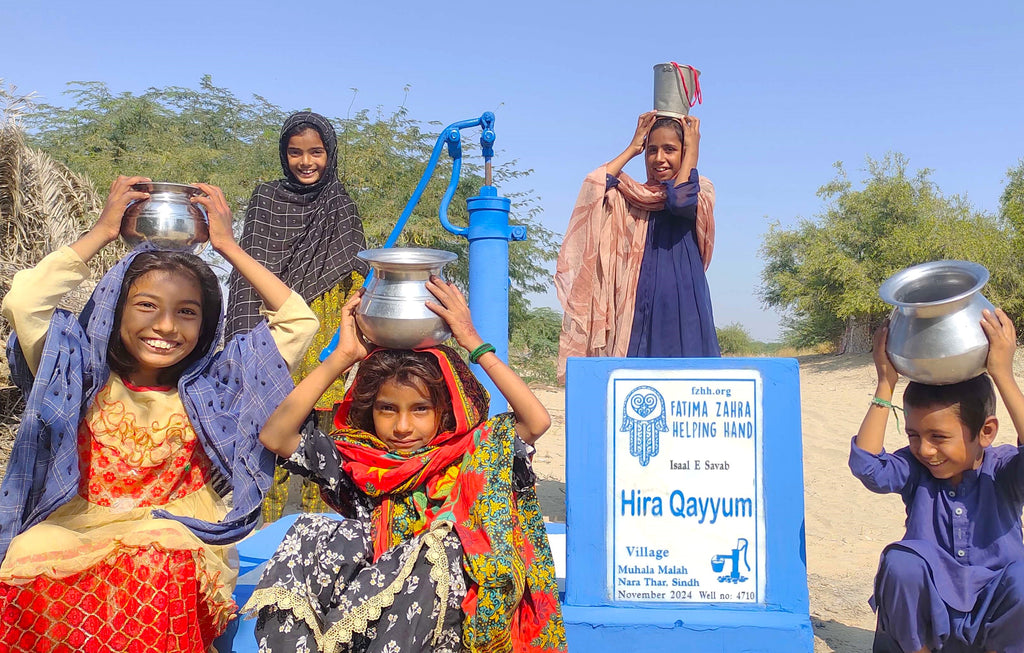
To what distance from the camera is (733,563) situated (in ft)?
9.27

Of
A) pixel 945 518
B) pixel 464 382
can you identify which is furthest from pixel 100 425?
pixel 945 518

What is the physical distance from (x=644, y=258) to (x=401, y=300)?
6.15 feet

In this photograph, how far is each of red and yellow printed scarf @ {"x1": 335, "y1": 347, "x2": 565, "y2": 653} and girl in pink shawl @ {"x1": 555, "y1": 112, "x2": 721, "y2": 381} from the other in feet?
4.54

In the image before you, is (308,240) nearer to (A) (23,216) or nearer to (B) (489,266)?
(B) (489,266)

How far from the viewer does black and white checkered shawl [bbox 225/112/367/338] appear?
4.25m

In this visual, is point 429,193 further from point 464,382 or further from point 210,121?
point 464,382

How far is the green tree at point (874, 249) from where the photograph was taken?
48.0 ft

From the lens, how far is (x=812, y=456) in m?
7.89

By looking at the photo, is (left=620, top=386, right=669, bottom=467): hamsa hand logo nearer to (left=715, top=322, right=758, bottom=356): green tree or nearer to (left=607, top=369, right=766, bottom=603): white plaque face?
(left=607, top=369, right=766, bottom=603): white plaque face

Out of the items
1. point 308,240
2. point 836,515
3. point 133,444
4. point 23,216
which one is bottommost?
point 836,515

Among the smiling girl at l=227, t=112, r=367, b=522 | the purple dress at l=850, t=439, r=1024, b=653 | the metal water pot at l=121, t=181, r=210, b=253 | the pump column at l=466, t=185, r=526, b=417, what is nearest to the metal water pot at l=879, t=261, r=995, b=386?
the purple dress at l=850, t=439, r=1024, b=653

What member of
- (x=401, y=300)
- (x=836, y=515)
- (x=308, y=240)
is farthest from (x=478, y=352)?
(x=836, y=515)

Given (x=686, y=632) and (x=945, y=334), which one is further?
(x=686, y=632)

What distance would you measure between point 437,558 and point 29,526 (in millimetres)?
1167
